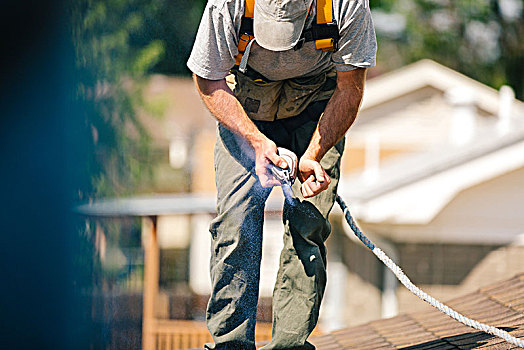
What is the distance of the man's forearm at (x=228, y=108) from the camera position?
140 inches

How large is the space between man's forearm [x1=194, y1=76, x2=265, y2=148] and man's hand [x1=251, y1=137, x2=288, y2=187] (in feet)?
0.07

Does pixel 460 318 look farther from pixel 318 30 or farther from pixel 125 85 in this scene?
pixel 125 85

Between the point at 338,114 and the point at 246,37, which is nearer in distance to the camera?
the point at 246,37

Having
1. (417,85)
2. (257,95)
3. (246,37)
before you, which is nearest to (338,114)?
(257,95)

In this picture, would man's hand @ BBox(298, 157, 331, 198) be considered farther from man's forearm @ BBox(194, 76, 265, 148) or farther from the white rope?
the white rope

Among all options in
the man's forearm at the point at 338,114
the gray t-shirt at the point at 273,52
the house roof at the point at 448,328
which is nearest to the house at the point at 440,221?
the house roof at the point at 448,328

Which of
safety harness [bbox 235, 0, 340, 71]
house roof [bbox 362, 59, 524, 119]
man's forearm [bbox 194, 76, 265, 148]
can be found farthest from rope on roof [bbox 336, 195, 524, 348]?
house roof [bbox 362, 59, 524, 119]

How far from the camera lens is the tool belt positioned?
3.77 m

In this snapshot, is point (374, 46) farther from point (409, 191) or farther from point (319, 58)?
point (409, 191)

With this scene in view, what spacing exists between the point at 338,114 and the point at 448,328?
1840 mm

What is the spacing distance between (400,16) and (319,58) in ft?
113

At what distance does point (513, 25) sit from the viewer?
113 feet

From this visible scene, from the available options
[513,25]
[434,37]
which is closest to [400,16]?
[434,37]

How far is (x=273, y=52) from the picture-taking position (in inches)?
139
